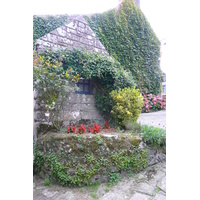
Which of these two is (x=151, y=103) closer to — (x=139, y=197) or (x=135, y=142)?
(x=135, y=142)

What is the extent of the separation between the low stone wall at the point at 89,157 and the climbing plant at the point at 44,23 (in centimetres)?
304

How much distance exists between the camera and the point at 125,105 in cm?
314

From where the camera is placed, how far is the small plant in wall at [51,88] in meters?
2.45

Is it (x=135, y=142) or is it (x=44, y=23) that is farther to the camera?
(x=44, y=23)

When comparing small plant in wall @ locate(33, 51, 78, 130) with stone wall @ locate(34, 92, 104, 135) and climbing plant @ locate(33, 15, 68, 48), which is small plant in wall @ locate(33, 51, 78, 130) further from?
climbing plant @ locate(33, 15, 68, 48)

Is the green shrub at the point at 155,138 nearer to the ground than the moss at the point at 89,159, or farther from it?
farther from it

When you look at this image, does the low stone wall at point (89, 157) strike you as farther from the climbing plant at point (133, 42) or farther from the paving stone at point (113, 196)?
the climbing plant at point (133, 42)

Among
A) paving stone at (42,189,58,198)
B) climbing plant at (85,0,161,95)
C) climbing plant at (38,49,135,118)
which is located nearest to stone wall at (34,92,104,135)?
climbing plant at (38,49,135,118)

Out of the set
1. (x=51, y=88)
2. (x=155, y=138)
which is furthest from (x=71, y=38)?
(x=155, y=138)

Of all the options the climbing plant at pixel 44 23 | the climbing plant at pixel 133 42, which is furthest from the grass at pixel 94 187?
the climbing plant at pixel 133 42

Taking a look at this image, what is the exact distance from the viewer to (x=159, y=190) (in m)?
1.91

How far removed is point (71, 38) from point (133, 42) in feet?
11.2
